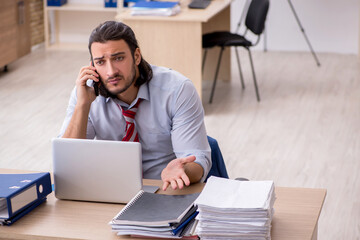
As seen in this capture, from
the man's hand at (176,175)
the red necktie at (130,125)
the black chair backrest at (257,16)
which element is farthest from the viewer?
the black chair backrest at (257,16)

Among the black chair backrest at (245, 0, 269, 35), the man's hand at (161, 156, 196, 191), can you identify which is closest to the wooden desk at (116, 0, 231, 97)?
the black chair backrest at (245, 0, 269, 35)

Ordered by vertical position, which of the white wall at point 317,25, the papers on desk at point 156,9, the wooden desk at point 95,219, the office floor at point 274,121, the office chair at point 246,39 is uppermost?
the papers on desk at point 156,9

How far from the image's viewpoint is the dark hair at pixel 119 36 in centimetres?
210

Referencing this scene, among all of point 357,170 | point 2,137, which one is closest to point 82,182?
point 357,170

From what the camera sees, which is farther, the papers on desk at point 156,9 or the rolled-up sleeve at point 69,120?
the papers on desk at point 156,9

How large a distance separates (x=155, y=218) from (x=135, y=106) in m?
0.70

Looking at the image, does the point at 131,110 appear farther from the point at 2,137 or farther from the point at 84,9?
the point at 84,9

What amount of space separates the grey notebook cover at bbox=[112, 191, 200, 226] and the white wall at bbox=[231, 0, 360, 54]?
5381mm

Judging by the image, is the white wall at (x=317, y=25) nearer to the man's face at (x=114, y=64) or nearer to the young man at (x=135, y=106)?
the young man at (x=135, y=106)

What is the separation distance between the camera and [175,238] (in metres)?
1.56

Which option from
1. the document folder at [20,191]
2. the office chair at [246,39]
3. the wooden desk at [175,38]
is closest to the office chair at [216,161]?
the document folder at [20,191]

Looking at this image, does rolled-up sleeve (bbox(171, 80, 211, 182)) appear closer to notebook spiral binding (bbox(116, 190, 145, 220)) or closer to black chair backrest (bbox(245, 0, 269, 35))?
notebook spiral binding (bbox(116, 190, 145, 220))

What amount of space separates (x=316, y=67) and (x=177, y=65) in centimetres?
205

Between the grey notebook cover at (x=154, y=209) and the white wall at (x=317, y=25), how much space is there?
538 cm
